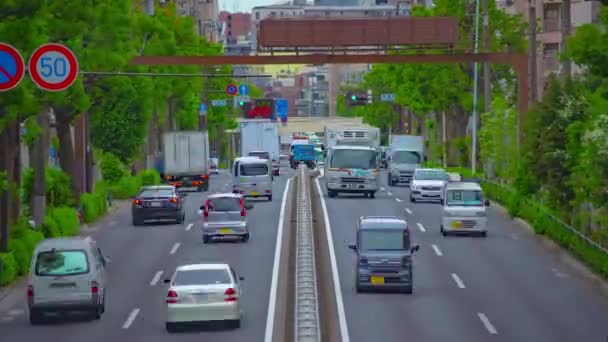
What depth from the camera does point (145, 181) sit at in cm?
7762

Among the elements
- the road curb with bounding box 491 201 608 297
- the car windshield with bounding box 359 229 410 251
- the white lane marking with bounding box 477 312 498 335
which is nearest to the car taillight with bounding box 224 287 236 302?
the white lane marking with bounding box 477 312 498 335

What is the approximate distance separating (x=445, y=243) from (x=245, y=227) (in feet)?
23.6

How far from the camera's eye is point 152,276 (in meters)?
40.6

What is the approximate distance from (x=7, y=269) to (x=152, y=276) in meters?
4.47

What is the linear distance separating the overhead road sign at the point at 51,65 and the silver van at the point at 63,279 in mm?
4450

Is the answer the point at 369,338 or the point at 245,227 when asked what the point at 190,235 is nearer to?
the point at 245,227

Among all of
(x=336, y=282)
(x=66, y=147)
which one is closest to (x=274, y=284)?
(x=336, y=282)

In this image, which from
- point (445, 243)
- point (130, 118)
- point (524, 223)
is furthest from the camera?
point (130, 118)

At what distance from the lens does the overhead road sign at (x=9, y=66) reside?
26.2 meters

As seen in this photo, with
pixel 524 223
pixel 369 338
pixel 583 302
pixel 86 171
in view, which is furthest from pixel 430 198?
pixel 369 338

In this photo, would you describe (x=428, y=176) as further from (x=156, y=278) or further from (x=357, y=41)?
(x=156, y=278)

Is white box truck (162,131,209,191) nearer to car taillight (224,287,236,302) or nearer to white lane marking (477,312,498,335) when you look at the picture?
white lane marking (477,312,498,335)

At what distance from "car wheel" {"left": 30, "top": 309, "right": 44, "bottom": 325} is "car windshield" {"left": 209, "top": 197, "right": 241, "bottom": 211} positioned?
1659cm

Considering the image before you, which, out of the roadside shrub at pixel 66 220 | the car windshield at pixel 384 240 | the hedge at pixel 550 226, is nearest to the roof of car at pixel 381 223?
the car windshield at pixel 384 240
